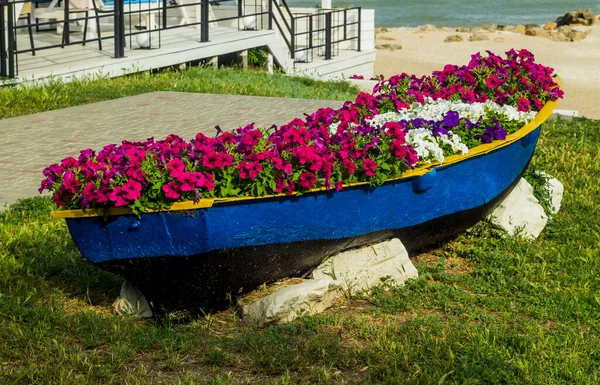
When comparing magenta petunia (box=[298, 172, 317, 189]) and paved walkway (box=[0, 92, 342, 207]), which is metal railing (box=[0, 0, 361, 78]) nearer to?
paved walkway (box=[0, 92, 342, 207])

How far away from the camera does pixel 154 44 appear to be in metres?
16.8

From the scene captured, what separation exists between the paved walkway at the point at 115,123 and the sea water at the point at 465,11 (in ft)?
131

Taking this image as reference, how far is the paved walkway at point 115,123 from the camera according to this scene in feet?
32.0

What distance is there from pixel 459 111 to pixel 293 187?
2.09 metres

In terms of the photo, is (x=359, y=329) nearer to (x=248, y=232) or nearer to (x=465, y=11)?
(x=248, y=232)

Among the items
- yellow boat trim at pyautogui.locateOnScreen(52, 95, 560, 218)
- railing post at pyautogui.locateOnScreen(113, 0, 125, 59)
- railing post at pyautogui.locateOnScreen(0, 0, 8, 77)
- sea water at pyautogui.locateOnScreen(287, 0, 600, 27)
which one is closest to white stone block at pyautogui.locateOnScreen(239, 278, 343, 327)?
yellow boat trim at pyautogui.locateOnScreen(52, 95, 560, 218)

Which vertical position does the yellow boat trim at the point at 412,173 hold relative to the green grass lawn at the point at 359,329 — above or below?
above

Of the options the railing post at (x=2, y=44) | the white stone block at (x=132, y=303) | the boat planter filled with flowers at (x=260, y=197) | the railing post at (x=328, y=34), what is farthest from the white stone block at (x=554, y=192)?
the railing post at (x=328, y=34)

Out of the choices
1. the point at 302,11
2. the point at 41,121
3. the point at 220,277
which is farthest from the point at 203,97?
the point at 220,277

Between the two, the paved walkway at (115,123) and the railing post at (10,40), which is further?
the railing post at (10,40)

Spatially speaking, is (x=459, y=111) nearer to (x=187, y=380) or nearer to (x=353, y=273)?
(x=353, y=273)

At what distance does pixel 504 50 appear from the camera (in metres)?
35.8

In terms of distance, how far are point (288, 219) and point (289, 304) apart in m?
0.45

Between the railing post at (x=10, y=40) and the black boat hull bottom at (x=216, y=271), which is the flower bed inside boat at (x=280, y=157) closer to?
the black boat hull bottom at (x=216, y=271)
